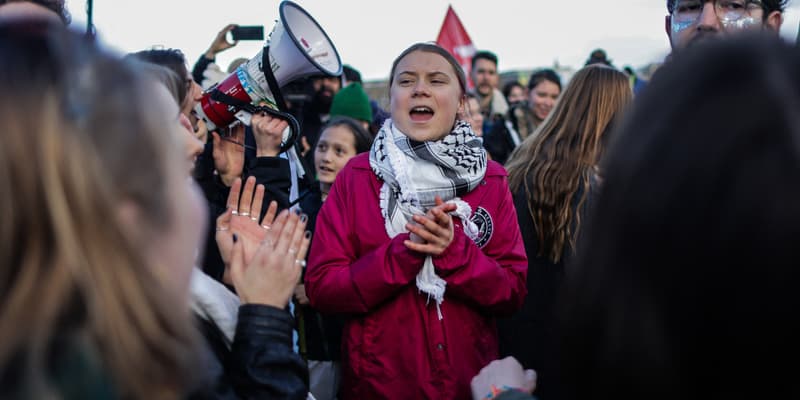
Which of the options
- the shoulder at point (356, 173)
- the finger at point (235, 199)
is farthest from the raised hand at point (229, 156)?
the finger at point (235, 199)

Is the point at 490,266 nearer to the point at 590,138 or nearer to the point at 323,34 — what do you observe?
the point at 590,138

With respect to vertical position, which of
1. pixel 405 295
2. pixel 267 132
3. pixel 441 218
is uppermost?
pixel 267 132

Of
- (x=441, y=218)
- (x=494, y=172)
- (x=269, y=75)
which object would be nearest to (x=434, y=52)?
(x=494, y=172)

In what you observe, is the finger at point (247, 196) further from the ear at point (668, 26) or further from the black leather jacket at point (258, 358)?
the ear at point (668, 26)

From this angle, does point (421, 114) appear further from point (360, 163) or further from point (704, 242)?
point (704, 242)

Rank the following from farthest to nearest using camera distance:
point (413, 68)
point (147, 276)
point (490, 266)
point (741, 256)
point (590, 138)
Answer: point (590, 138) < point (413, 68) < point (490, 266) < point (147, 276) < point (741, 256)

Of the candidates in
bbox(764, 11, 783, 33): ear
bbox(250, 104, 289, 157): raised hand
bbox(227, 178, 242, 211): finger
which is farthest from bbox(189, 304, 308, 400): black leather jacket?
bbox(764, 11, 783, 33): ear

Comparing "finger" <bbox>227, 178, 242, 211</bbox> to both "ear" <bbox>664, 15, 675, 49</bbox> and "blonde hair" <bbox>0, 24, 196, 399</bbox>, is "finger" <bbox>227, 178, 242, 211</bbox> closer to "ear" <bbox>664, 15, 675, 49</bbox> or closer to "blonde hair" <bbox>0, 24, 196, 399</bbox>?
"blonde hair" <bbox>0, 24, 196, 399</bbox>

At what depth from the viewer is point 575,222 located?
3209mm

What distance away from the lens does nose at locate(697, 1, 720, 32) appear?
2711 mm

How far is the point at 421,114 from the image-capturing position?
10.3 feet

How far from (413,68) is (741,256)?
2319 mm

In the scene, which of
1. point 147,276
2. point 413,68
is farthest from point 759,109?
point 413,68

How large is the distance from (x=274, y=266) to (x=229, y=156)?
1694 mm
